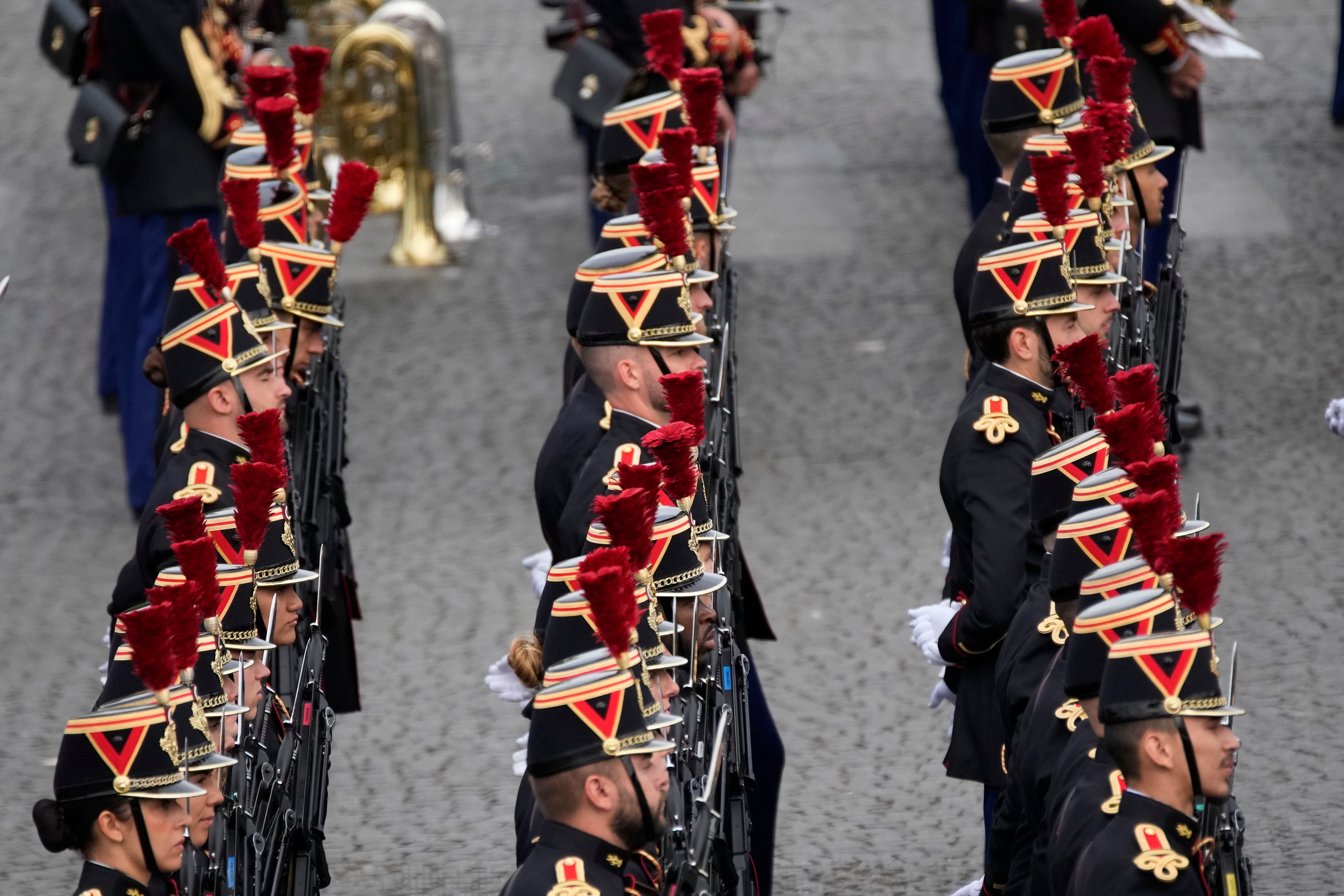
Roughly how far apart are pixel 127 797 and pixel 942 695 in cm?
243

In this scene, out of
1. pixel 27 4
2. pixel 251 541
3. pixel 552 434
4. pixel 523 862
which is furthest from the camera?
pixel 27 4

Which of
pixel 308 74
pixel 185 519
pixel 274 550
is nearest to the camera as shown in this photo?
pixel 185 519

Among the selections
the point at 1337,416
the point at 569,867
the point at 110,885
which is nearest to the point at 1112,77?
the point at 1337,416

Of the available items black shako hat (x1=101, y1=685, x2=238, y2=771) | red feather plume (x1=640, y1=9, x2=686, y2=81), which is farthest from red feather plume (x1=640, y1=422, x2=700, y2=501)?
red feather plume (x1=640, y1=9, x2=686, y2=81)

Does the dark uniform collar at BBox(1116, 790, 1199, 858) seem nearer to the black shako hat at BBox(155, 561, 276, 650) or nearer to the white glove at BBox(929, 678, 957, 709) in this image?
the white glove at BBox(929, 678, 957, 709)

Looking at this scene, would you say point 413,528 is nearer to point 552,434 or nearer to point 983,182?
point 552,434

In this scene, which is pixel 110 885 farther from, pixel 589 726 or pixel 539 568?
pixel 539 568

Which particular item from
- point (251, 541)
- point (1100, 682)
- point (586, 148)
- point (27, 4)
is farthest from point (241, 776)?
point (27, 4)

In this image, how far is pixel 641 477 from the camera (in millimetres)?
4621

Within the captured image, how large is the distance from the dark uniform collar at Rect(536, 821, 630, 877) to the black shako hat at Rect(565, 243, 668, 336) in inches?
85.7

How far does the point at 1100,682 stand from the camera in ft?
13.9

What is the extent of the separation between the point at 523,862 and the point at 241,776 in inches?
34.4

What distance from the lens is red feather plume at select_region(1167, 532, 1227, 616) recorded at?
159 inches

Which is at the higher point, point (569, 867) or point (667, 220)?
point (667, 220)
